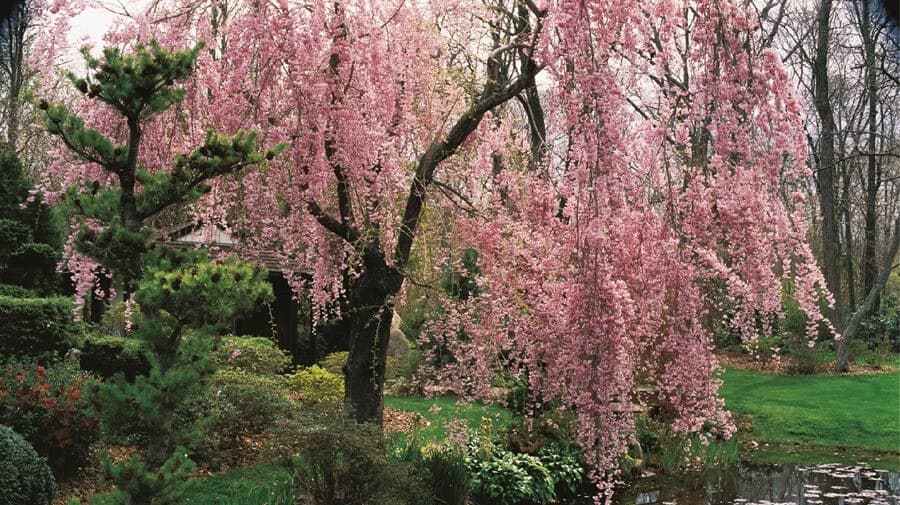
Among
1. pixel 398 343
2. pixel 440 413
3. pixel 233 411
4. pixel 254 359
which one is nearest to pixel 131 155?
pixel 233 411

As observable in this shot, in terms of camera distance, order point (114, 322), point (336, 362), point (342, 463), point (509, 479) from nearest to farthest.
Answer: point (342, 463)
point (509, 479)
point (336, 362)
point (114, 322)

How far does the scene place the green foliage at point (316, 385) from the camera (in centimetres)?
1009

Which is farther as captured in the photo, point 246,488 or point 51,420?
point 51,420

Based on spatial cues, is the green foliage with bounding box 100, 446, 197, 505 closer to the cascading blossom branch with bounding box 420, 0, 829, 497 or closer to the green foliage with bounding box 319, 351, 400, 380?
the cascading blossom branch with bounding box 420, 0, 829, 497

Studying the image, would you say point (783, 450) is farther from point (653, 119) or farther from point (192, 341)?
point (192, 341)

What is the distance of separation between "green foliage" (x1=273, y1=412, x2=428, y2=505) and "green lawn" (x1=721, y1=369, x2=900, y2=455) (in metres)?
7.03

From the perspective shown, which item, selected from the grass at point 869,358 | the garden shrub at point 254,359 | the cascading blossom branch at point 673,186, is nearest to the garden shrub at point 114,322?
the garden shrub at point 254,359

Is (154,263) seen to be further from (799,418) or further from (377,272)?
(799,418)

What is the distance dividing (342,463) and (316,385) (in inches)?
197

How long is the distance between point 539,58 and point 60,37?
2.71 m

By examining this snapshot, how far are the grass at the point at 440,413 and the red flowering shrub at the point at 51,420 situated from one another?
3124 mm

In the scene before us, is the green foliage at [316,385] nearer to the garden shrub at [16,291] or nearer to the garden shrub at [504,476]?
the garden shrub at [504,476]

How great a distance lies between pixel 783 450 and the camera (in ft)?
33.8

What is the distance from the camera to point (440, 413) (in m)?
10.8
